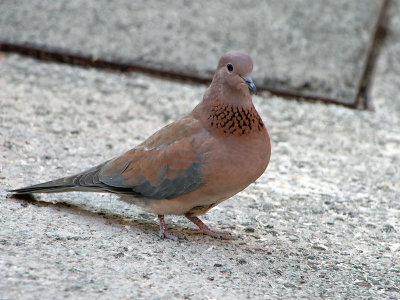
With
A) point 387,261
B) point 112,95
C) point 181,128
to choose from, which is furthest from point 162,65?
point 387,261

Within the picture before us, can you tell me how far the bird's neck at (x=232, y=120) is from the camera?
298cm

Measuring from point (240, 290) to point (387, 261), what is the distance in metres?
0.90

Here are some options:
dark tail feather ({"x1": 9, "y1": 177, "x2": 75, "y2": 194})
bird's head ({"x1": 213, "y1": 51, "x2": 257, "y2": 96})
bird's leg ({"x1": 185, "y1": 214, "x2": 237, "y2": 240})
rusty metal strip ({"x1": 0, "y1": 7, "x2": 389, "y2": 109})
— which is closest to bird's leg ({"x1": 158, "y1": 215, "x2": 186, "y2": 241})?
bird's leg ({"x1": 185, "y1": 214, "x2": 237, "y2": 240})

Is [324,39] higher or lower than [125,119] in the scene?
higher

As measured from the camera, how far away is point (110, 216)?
330cm

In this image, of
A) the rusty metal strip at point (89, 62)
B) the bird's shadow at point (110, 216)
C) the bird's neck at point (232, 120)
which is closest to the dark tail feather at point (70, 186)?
the bird's shadow at point (110, 216)

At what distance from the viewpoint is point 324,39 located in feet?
19.2

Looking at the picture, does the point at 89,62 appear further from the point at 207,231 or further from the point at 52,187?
the point at 207,231

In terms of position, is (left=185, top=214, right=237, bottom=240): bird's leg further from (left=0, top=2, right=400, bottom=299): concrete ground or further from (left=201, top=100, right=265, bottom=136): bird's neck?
(left=201, top=100, right=265, bottom=136): bird's neck

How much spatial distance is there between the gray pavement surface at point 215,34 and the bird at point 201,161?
7.53 feet

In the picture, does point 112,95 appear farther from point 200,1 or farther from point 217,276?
point 217,276

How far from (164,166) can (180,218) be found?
55 centimetres

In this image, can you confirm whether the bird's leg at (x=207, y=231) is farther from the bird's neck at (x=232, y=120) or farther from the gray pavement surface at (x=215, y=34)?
the gray pavement surface at (x=215, y=34)

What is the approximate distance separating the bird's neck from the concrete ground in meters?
0.61
